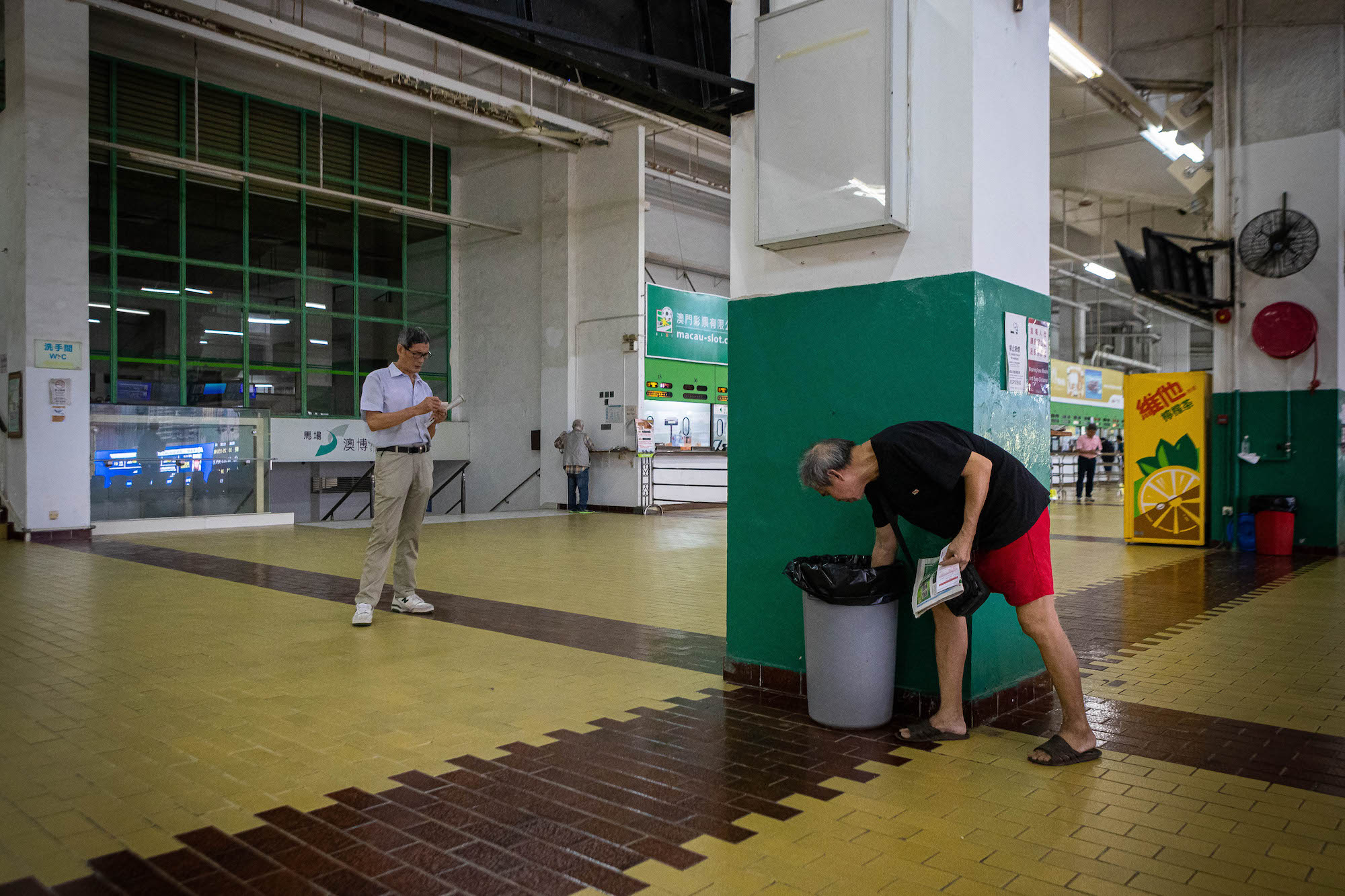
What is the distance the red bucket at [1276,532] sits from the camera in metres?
9.39

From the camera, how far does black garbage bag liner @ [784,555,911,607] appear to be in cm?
346

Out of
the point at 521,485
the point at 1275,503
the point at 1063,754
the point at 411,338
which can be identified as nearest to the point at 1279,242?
the point at 1275,503

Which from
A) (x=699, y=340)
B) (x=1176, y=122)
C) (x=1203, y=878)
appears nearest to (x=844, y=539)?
(x=1203, y=878)

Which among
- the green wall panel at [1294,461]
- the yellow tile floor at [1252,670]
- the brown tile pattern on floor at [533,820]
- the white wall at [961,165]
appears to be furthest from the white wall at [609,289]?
the brown tile pattern on floor at [533,820]

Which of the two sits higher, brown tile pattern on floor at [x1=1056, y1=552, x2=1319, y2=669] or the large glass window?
the large glass window

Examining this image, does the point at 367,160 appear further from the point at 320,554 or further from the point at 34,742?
the point at 34,742

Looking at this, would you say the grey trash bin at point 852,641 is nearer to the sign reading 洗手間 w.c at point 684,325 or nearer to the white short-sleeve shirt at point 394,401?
the white short-sleeve shirt at point 394,401

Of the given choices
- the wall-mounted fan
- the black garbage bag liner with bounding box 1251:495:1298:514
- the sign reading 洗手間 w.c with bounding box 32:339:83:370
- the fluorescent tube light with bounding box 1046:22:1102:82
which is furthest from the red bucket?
the sign reading 洗手間 w.c with bounding box 32:339:83:370

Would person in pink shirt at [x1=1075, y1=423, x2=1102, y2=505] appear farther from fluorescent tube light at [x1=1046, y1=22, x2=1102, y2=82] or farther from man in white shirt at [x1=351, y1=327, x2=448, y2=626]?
man in white shirt at [x1=351, y1=327, x2=448, y2=626]

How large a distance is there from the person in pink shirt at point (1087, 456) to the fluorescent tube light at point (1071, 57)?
29.9 ft

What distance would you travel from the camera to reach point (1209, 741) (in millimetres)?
3398

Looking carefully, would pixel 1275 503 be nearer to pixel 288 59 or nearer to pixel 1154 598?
pixel 1154 598

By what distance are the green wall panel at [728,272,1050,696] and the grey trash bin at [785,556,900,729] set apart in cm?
27

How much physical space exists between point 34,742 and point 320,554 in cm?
596
